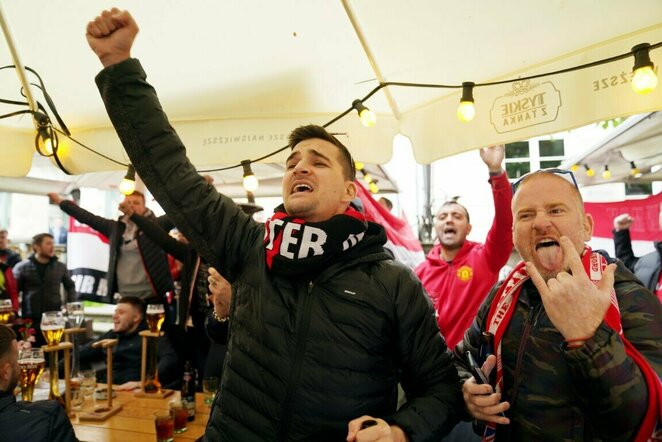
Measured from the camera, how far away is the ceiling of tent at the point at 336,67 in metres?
2.37

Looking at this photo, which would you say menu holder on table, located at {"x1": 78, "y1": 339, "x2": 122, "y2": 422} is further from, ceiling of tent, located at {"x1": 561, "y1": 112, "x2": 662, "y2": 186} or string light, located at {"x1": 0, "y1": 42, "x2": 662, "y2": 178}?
ceiling of tent, located at {"x1": 561, "y1": 112, "x2": 662, "y2": 186}

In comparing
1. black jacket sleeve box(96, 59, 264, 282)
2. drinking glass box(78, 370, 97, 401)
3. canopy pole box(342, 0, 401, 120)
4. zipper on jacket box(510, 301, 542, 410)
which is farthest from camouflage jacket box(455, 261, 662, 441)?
drinking glass box(78, 370, 97, 401)

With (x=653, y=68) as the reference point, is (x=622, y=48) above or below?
above

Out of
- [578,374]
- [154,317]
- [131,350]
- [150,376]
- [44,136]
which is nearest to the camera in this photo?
[578,374]

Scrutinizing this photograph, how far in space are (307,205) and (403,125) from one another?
206 cm

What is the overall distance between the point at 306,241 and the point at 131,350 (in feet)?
10.7

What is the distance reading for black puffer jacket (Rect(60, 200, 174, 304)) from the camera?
184 inches

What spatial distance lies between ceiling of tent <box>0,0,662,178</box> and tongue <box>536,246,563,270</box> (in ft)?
4.32

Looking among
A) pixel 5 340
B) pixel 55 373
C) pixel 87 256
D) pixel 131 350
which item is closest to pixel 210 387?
pixel 55 373

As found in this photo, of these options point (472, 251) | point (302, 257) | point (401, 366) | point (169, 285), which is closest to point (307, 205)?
point (302, 257)

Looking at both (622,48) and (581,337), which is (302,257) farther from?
(622,48)

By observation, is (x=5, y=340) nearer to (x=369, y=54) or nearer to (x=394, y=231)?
(x=369, y=54)

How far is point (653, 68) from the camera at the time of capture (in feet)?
6.78

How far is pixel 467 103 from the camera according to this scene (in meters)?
2.65
